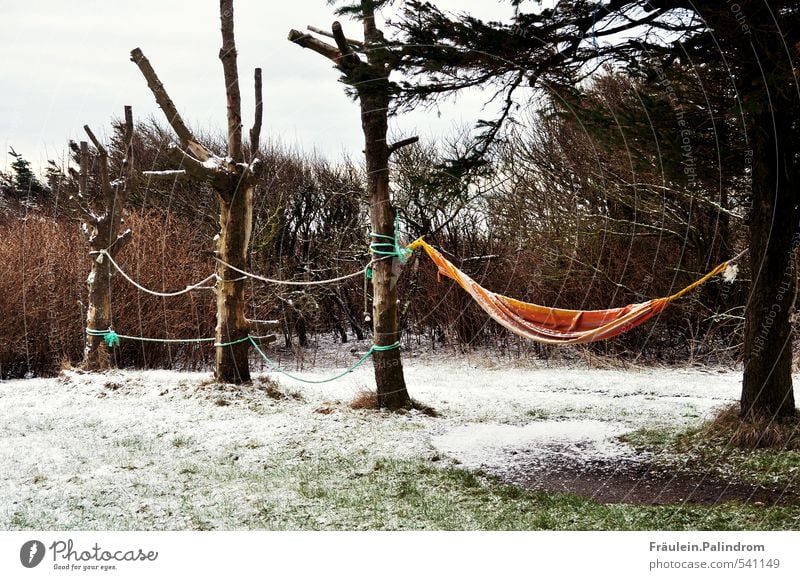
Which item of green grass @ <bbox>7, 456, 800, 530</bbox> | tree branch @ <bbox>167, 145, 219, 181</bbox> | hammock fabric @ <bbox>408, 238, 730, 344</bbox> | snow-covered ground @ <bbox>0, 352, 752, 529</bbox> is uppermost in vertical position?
tree branch @ <bbox>167, 145, 219, 181</bbox>

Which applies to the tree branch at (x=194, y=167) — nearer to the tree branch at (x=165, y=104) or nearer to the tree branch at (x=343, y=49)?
the tree branch at (x=165, y=104)

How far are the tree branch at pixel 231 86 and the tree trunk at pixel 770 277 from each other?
3.36 m

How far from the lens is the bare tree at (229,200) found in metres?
4.93

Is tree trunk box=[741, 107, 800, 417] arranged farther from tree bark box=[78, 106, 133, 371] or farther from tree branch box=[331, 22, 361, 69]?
tree bark box=[78, 106, 133, 371]

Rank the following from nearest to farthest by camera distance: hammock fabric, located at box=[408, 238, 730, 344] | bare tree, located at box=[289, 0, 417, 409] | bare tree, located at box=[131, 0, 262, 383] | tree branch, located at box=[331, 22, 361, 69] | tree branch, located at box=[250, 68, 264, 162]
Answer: hammock fabric, located at box=[408, 238, 730, 344] < tree branch, located at box=[331, 22, 361, 69] < bare tree, located at box=[289, 0, 417, 409] < bare tree, located at box=[131, 0, 262, 383] < tree branch, located at box=[250, 68, 264, 162]

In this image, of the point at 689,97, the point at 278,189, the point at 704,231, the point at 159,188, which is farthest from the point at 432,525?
the point at 159,188

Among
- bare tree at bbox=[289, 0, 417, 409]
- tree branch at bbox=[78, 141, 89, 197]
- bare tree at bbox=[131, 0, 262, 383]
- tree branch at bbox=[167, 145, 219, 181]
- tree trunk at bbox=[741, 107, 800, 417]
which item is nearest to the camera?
tree trunk at bbox=[741, 107, 800, 417]

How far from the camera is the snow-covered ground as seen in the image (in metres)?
2.95

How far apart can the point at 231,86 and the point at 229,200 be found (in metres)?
0.86

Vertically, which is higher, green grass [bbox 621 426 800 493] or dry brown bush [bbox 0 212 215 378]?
dry brown bush [bbox 0 212 215 378]

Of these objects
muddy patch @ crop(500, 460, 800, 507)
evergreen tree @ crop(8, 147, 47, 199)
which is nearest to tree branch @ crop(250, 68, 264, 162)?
muddy patch @ crop(500, 460, 800, 507)

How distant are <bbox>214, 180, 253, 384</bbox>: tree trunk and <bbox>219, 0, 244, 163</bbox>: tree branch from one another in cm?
31

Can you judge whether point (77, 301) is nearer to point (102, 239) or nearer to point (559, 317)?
point (102, 239)

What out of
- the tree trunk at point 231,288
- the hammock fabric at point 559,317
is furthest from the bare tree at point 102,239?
the hammock fabric at point 559,317
